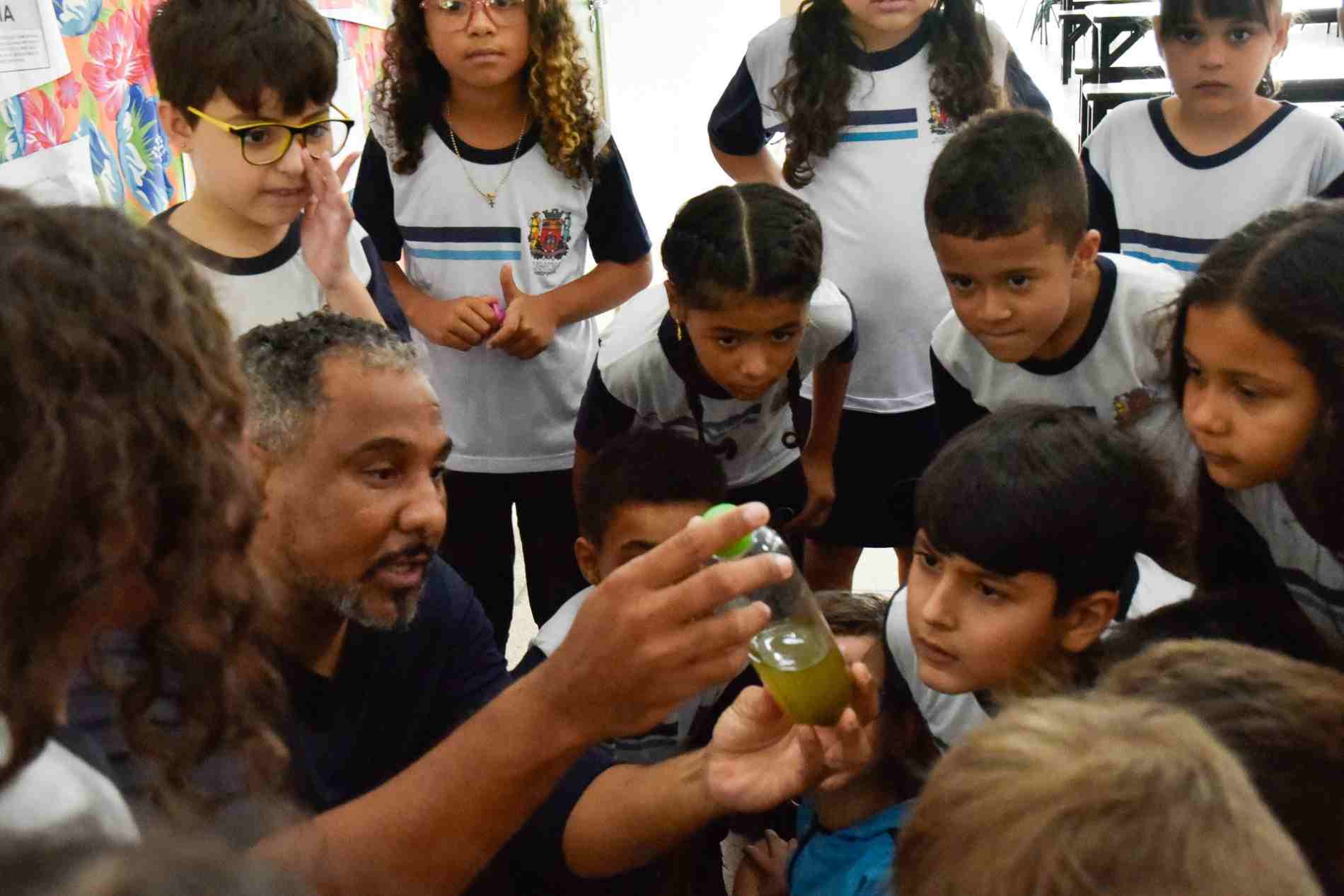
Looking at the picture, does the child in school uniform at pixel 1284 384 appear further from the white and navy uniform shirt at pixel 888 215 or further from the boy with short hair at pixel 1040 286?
the white and navy uniform shirt at pixel 888 215

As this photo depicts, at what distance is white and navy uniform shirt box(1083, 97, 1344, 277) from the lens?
1.96 m

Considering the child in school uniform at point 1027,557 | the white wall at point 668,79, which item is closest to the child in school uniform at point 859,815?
the child in school uniform at point 1027,557

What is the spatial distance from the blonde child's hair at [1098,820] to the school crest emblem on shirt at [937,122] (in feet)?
4.75

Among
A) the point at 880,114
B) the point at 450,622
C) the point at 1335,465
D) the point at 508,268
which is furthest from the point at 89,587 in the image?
the point at 880,114

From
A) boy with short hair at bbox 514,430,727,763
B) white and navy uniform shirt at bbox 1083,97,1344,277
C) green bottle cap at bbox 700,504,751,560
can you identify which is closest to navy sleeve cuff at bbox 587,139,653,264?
boy with short hair at bbox 514,430,727,763

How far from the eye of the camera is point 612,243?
201 cm

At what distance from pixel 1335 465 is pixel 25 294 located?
1.12m

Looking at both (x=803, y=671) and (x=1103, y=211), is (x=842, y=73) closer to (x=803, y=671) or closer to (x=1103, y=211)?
(x=1103, y=211)

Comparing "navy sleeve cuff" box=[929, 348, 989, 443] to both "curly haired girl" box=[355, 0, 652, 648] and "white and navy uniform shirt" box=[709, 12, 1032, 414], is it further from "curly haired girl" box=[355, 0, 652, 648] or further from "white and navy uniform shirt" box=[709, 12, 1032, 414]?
"curly haired girl" box=[355, 0, 652, 648]

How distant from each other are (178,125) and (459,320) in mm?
472

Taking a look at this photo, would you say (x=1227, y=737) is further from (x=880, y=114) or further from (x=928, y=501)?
(x=880, y=114)

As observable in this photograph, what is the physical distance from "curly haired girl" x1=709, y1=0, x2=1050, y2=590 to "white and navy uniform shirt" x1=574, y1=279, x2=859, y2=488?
13cm

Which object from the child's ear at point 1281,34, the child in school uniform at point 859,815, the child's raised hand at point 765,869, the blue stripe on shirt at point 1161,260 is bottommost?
the child's raised hand at point 765,869

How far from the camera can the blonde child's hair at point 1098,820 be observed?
0.64 m
